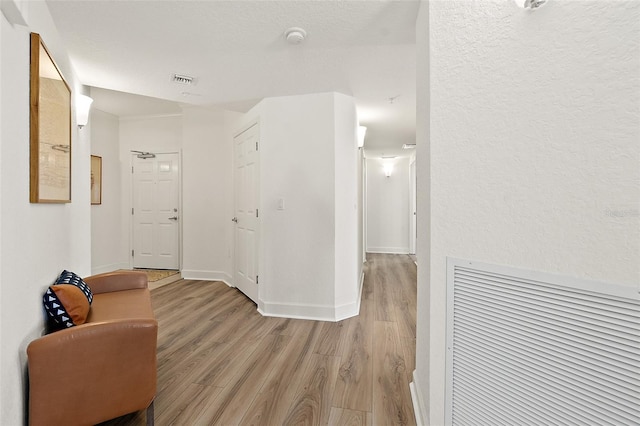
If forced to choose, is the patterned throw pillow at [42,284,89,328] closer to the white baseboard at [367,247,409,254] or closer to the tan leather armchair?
the tan leather armchair

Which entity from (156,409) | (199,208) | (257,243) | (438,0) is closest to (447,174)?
(438,0)

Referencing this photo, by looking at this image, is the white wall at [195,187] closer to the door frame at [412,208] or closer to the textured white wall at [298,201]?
the textured white wall at [298,201]

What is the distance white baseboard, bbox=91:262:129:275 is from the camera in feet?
15.1

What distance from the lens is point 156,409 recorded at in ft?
5.38

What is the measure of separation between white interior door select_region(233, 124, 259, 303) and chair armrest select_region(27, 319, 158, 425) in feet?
6.38

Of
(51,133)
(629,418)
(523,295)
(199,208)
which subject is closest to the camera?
(629,418)

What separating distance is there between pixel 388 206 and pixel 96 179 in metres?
5.91

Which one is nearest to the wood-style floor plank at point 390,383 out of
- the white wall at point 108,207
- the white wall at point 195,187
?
the white wall at point 195,187

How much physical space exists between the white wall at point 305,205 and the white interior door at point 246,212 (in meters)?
0.26

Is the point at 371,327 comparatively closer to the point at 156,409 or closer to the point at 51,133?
the point at 156,409

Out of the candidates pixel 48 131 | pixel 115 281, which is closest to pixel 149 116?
pixel 115 281

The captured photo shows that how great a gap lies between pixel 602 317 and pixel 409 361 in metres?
1.56

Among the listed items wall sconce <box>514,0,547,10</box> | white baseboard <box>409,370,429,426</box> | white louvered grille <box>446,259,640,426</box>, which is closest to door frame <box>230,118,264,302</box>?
white baseboard <box>409,370,429,426</box>

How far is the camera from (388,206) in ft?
23.2
